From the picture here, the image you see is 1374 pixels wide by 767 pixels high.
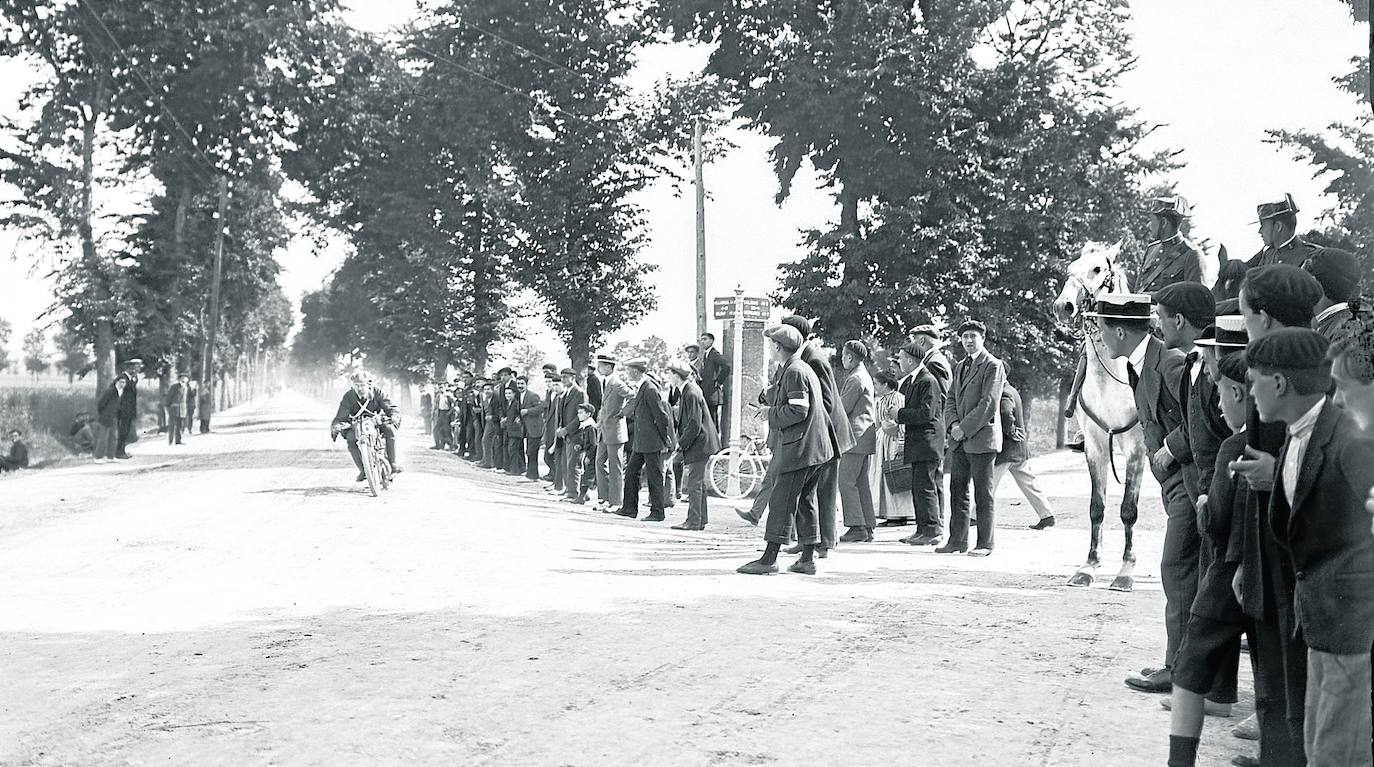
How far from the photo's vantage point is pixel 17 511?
16.7 m

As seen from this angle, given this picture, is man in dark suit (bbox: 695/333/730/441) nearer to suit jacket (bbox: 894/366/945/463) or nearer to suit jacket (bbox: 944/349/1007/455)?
suit jacket (bbox: 894/366/945/463)

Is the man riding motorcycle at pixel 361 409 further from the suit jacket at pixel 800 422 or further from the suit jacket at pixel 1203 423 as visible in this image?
the suit jacket at pixel 1203 423

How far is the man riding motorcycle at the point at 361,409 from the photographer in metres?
18.9

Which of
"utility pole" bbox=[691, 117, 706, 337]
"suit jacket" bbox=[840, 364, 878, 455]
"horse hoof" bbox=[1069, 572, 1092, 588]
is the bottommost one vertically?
"horse hoof" bbox=[1069, 572, 1092, 588]

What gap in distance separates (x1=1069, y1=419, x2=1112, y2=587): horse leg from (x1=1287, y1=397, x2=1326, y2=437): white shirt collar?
6137 mm

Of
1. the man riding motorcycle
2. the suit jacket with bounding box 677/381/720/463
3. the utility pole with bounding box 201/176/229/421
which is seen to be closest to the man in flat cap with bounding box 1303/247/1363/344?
the suit jacket with bounding box 677/381/720/463

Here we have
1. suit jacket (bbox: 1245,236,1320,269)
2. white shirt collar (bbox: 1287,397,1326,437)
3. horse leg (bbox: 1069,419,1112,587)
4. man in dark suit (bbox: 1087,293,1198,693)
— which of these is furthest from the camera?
horse leg (bbox: 1069,419,1112,587)

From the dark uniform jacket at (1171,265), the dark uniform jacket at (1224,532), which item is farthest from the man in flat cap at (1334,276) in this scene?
the dark uniform jacket at (1171,265)

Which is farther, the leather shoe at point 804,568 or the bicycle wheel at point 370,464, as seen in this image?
the bicycle wheel at point 370,464

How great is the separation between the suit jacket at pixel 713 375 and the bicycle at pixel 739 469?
7.81ft

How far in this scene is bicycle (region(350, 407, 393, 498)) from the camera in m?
18.2

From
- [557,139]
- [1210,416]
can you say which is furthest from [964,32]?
[1210,416]

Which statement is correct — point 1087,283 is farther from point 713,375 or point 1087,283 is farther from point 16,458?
point 16,458

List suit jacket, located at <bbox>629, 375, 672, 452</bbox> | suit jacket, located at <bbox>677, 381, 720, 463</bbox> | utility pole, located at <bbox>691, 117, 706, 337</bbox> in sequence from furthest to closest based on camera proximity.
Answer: utility pole, located at <bbox>691, 117, 706, 337</bbox> → suit jacket, located at <bbox>629, 375, 672, 452</bbox> → suit jacket, located at <bbox>677, 381, 720, 463</bbox>
